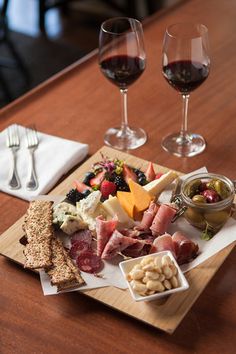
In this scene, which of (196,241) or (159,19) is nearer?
(196,241)

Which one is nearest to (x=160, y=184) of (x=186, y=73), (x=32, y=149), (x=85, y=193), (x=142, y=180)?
(x=142, y=180)

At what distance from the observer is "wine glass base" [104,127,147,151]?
1426mm

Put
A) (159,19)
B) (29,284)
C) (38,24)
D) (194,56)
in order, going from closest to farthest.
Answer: (29,284)
(194,56)
(159,19)
(38,24)

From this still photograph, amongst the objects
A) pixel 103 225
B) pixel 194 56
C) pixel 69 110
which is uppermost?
pixel 194 56

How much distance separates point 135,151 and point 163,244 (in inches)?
16.9

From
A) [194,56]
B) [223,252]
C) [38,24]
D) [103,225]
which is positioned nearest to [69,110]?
[194,56]

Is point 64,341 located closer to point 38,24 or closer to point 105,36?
point 105,36

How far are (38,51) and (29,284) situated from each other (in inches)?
110

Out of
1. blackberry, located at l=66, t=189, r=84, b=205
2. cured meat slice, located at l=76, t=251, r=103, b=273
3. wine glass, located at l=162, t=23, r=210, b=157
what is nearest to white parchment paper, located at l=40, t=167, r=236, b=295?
cured meat slice, located at l=76, t=251, r=103, b=273

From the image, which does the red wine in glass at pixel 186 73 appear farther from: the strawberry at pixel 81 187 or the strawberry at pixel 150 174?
the strawberry at pixel 81 187

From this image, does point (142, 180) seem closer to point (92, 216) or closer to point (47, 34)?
point (92, 216)

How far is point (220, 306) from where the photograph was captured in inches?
38.8

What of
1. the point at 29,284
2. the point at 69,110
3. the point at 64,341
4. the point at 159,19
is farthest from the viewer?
the point at 159,19

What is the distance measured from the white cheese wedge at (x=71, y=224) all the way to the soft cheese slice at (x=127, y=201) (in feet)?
0.33
